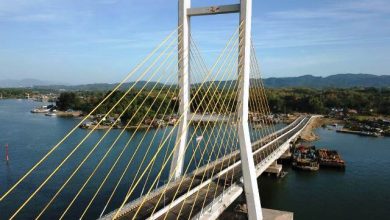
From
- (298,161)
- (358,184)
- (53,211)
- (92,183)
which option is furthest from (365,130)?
(53,211)

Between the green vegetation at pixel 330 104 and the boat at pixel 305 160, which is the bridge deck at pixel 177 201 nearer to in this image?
the boat at pixel 305 160

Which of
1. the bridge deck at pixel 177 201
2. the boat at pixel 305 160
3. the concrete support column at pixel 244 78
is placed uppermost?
the concrete support column at pixel 244 78

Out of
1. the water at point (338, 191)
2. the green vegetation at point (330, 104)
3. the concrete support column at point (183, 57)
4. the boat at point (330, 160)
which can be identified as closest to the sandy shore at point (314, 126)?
the green vegetation at point (330, 104)

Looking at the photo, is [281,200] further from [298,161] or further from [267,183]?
[298,161]

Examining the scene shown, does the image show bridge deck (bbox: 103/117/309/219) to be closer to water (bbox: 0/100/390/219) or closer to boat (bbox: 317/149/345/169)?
water (bbox: 0/100/390/219)

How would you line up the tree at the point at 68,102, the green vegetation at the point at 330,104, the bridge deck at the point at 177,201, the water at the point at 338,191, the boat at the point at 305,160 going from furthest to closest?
1. the tree at the point at 68,102
2. the green vegetation at the point at 330,104
3. the boat at the point at 305,160
4. the water at the point at 338,191
5. the bridge deck at the point at 177,201

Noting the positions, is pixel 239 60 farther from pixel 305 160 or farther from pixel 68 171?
pixel 305 160

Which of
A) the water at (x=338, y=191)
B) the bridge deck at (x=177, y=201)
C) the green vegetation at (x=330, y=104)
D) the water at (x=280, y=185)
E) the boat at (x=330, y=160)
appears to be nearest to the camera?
the bridge deck at (x=177, y=201)

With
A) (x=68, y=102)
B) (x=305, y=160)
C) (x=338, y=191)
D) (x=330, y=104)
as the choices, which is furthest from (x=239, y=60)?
(x=330, y=104)
